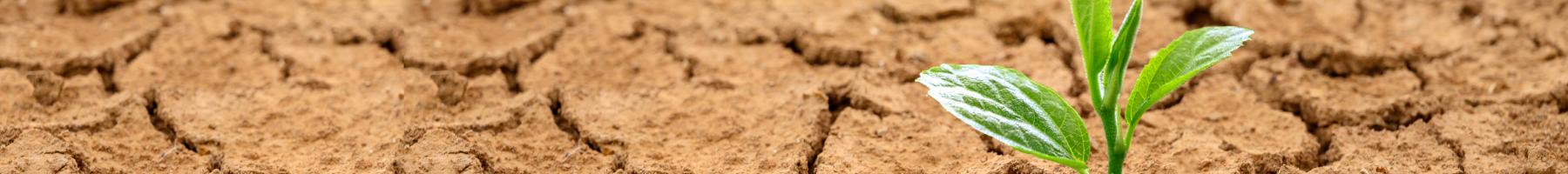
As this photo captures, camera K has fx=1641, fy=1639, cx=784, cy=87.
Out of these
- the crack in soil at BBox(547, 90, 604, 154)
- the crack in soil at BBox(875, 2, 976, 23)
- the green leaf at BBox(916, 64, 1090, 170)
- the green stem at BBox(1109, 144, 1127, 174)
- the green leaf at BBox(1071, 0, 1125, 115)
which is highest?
the green leaf at BBox(1071, 0, 1125, 115)

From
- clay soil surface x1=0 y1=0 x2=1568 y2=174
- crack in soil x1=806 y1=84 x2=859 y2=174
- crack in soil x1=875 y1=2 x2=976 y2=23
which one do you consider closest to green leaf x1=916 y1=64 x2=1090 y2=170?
clay soil surface x1=0 y1=0 x2=1568 y2=174

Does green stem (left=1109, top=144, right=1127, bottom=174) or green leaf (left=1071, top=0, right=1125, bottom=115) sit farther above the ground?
green leaf (left=1071, top=0, right=1125, bottom=115)

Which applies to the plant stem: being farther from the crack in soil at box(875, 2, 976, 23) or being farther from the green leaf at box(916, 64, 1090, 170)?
the crack in soil at box(875, 2, 976, 23)

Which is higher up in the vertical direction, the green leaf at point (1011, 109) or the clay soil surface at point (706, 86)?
the green leaf at point (1011, 109)

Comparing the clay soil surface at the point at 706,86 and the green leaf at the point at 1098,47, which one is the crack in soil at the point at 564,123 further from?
the green leaf at the point at 1098,47

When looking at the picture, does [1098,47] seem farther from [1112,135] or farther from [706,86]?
[706,86]

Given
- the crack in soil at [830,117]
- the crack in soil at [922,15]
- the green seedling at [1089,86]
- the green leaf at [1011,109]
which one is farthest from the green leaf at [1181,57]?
the crack in soil at [922,15]

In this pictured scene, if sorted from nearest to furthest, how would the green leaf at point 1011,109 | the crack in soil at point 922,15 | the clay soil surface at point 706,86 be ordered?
the green leaf at point 1011,109 < the clay soil surface at point 706,86 < the crack in soil at point 922,15

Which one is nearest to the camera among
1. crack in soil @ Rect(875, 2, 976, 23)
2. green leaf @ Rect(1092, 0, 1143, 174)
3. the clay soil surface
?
green leaf @ Rect(1092, 0, 1143, 174)

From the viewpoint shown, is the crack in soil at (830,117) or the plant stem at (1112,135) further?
the crack in soil at (830,117)

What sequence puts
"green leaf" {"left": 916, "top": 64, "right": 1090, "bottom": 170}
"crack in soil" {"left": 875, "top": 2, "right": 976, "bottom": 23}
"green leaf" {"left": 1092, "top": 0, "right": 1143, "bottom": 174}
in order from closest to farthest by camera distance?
"green leaf" {"left": 1092, "top": 0, "right": 1143, "bottom": 174} → "green leaf" {"left": 916, "top": 64, "right": 1090, "bottom": 170} → "crack in soil" {"left": 875, "top": 2, "right": 976, "bottom": 23}
